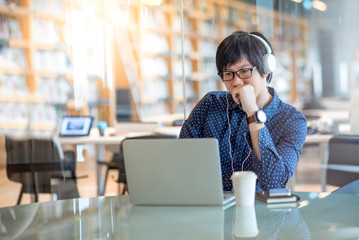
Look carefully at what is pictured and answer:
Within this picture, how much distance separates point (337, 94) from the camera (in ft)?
15.1

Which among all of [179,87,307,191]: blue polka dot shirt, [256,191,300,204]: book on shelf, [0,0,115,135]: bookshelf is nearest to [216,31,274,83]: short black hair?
[179,87,307,191]: blue polka dot shirt

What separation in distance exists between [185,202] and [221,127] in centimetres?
60

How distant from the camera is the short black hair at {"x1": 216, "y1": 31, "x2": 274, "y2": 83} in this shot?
199 cm

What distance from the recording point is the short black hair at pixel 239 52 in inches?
78.2

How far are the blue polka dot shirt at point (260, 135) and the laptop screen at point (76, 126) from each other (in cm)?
221

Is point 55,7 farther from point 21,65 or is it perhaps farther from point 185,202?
point 185,202

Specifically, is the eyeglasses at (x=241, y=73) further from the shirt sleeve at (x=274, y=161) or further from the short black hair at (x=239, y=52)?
the shirt sleeve at (x=274, y=161)

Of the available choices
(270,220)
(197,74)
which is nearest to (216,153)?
(270,220)

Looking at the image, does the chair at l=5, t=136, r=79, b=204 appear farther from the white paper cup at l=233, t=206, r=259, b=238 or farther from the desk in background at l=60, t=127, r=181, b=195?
the white paper cup at l=233, t=206, r=259, b=238

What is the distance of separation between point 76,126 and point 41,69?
3.50 ft

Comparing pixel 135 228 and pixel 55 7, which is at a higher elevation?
pixel 55 7

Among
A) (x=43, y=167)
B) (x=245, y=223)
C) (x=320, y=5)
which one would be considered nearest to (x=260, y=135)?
(x=245, y=223)

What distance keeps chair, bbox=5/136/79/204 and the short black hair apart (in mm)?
2783

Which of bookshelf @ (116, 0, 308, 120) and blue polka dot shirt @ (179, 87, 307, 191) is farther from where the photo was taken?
bookshelf @ (116, 0, 308, 120)
